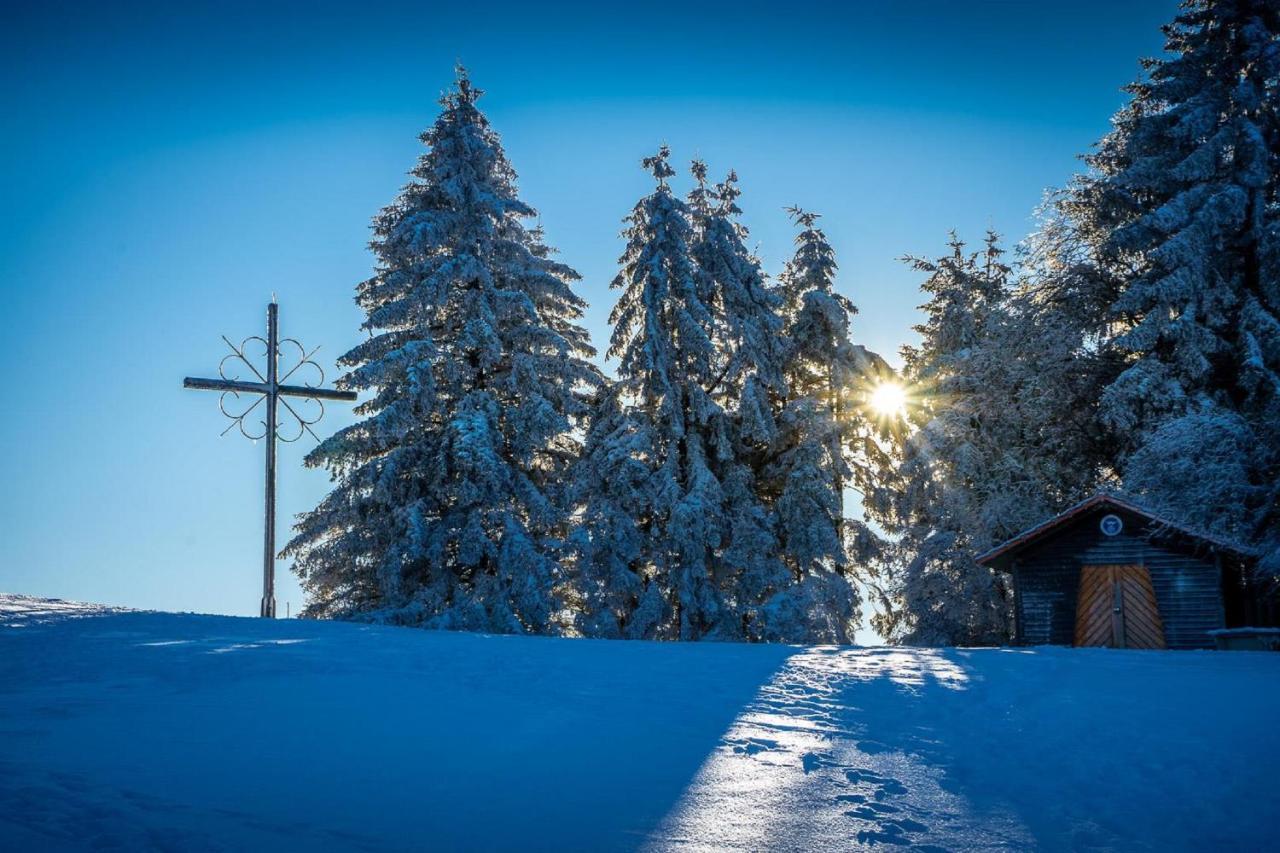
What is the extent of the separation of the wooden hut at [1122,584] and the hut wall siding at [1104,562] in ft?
0.07

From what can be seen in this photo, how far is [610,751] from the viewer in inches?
201

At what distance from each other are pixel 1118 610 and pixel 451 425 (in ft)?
51.2

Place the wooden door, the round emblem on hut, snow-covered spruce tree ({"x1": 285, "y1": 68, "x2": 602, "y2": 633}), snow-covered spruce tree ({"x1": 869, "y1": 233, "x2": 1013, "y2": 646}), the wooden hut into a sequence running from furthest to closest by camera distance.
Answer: snow-covered spruce tree ({"x1": 869, "y1": 233, "x2": 1013, "y2": 646}) → the round emblem on hut → the wooden door → the wooden hut → snow-covered spruce tree ({"x1": 285, "y1": 68, "x2": 602, "y2": 633})

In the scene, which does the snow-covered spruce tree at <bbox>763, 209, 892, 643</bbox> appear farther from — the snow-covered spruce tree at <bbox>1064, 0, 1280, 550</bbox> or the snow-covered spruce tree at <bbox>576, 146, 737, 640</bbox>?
the snow-covered spruce tree at <bbox>1064, 0, 1280, 550</bbox>

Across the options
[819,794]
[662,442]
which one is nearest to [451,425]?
[662,442]

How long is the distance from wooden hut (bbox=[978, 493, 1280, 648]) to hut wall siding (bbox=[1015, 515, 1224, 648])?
22mm

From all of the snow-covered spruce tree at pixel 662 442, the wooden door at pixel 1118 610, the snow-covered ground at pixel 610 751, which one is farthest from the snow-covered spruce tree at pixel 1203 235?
the snow-covered ground at pixel 610 751

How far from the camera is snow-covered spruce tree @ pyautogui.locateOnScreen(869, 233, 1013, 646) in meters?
24.8

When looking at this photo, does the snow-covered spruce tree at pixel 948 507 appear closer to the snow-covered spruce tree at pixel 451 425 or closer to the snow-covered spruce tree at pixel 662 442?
the snow-covered spruce tree at pixel 662 442

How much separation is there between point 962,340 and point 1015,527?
7453 mm

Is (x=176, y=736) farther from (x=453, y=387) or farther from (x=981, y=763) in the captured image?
(x=453, y=387)

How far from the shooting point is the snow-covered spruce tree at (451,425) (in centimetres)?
1800

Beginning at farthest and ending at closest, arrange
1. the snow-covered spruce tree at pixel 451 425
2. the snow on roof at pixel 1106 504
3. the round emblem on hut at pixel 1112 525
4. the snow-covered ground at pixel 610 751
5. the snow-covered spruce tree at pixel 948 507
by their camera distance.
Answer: the snow-covered spruce tree at pixel 948 507
the round emblem on hut at pixel 1112 525
the snow-covered spruce tree at pixel 451 425
the snow on roof at pixel 1106 504
the snow-covered ground at pixel 610 751

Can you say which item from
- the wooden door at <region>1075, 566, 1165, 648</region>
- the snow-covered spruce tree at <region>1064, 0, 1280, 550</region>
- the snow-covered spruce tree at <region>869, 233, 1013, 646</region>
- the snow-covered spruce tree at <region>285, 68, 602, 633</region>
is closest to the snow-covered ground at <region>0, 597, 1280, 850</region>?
the snow-covered spruce tree at <region>285, 68, 602, 633</region>
